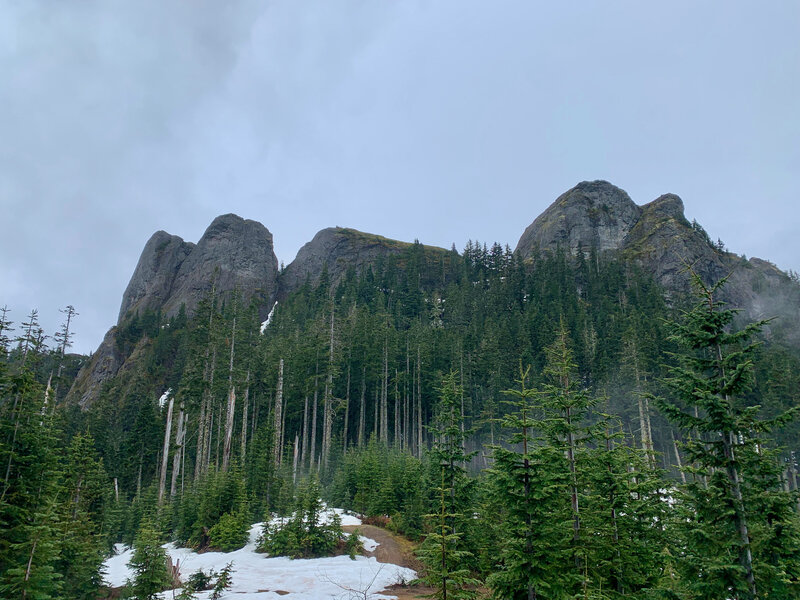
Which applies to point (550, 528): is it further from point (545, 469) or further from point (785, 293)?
point (785, 293)

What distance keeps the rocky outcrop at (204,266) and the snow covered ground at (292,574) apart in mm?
87608

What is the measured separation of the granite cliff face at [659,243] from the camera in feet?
282

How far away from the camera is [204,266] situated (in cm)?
10931

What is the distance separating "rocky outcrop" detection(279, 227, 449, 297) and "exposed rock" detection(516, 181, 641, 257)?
86.4 feet

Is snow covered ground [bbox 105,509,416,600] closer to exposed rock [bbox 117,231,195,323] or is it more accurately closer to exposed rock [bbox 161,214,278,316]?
exposed rock [bbox 161,214,278,316]

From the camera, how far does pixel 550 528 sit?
35.0ft

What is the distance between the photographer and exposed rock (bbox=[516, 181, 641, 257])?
104625 mm

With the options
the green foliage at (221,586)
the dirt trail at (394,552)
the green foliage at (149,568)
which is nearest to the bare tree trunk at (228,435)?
the dirt trail at (394,552)

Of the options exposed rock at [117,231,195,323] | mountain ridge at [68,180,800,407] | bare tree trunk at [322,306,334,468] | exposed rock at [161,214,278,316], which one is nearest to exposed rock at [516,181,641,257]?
mountain ridge at [68,180,800,407]

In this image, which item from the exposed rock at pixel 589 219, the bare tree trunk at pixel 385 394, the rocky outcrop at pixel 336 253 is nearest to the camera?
the bare tree trunk at pixel 385 394

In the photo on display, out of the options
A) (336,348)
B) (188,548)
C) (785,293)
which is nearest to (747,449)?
(188,548)

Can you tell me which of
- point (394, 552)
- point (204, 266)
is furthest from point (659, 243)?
point (204, 266)

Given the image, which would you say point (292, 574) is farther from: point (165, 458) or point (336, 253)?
point (336, 253)

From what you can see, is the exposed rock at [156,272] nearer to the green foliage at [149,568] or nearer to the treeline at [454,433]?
the treeline at [454,433]
